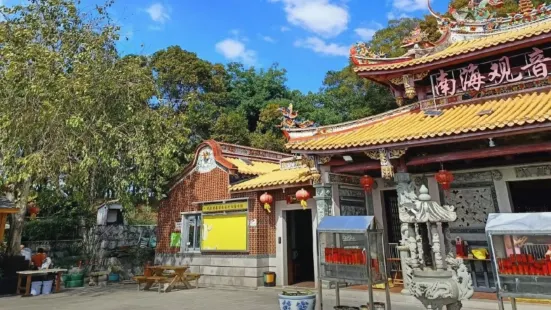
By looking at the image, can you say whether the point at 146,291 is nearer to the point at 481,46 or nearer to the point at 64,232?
the point at 64,232

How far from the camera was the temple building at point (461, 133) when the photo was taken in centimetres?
730

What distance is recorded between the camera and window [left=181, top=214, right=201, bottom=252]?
12.6m

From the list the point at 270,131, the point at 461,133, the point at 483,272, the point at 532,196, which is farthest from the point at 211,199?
the point at 270,131

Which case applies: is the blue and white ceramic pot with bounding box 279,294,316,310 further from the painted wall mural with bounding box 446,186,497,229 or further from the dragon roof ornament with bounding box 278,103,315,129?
the dragon roof ornament with bounding box 278,103,315,129

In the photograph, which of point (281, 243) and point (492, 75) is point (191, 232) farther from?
point (492, 75)

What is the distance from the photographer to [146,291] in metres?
10.6

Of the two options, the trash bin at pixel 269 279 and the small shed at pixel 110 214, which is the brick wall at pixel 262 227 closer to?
the trash bin at pixel 269 279

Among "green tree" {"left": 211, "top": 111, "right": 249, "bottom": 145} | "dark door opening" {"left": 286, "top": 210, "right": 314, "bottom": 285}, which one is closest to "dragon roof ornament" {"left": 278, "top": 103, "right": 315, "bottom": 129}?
A: "dark door opening" {"left": 286, "top": 210, "right": 314, "bottom": 285}

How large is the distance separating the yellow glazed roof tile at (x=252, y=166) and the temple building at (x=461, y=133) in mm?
3174

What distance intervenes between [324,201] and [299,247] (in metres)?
3.55

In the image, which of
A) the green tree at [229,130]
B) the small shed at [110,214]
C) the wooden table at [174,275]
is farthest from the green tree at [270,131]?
the wooden table at [174,275]

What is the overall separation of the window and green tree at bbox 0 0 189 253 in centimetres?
139

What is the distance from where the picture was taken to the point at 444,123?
25.5 feet

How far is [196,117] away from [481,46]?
16.6 m
